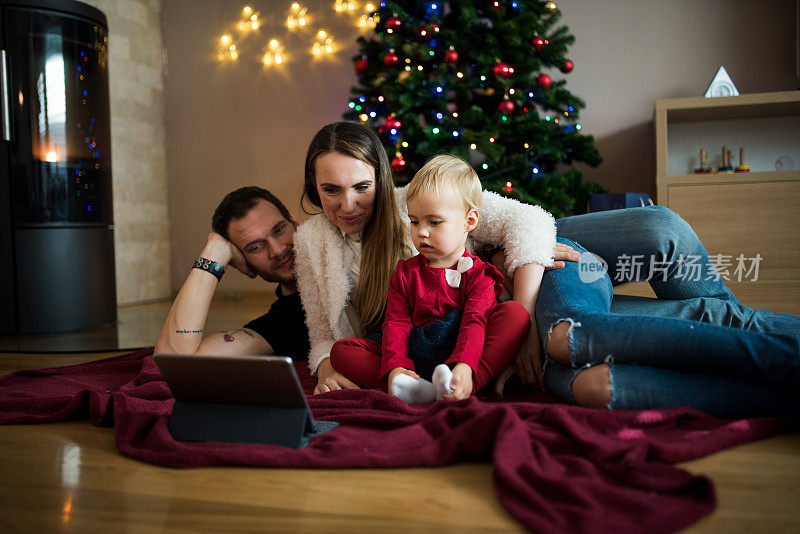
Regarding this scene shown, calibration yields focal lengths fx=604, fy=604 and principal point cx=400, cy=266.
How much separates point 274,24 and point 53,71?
159 cm

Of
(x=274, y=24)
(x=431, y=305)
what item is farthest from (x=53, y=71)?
(x=431, y=305)

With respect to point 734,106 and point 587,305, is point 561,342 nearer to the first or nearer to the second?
point 587,305

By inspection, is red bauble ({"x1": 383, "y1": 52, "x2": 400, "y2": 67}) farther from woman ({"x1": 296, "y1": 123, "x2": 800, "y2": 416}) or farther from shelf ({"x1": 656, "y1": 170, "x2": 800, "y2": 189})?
shelf ({"x1": 656, "y1": 170, "x2": 800, "y2": 189})

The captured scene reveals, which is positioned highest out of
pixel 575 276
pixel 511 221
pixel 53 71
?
pixel 53 71

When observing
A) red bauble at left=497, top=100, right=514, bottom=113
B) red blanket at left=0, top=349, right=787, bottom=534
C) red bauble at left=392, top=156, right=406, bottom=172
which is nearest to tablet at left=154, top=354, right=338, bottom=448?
red blanket at left=0, top=349, right=787, bottom=534

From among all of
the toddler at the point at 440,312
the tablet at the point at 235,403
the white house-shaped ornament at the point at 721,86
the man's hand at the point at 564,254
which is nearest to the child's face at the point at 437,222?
the toddler at the point at 440,312

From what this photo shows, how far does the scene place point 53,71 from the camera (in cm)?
253

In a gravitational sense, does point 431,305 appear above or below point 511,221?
below

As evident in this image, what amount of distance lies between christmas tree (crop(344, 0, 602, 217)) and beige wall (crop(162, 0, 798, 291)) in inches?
23.7

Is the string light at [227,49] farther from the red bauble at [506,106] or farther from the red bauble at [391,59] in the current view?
the red bauble at [506,106]

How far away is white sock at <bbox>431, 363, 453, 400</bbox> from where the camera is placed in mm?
1143

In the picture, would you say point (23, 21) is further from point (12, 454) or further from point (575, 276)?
point (575, 276)

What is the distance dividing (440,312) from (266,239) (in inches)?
25.1

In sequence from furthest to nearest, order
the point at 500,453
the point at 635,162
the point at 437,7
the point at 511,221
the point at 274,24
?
the point at 274,24 → the point at 635,162 → the point at 437,7 → the point at 511,221 → the point at 500,453
